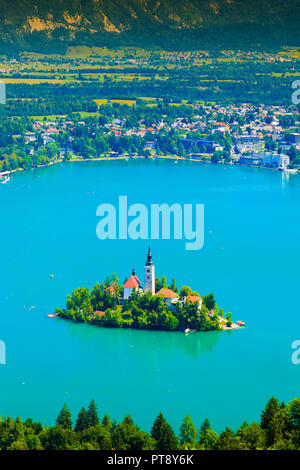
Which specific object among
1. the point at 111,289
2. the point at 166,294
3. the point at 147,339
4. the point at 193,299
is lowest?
the point at 147,339

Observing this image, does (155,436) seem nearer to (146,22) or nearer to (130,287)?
(130,287)

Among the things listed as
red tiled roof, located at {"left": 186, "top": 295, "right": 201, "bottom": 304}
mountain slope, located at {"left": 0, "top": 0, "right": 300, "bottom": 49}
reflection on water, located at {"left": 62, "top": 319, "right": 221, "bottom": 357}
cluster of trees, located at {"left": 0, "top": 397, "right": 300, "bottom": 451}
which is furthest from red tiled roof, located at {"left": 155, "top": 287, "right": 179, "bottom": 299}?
mountain slope, located at {"left": 0, "top": 0, "right": 300, "bottom": 49}

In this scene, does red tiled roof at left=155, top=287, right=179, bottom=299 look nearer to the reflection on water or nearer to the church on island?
the church on island

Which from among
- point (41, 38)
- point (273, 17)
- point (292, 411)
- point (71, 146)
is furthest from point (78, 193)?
point (273, 17)

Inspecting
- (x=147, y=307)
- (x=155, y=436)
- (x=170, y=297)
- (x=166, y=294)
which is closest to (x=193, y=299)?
(x=170, y=297)

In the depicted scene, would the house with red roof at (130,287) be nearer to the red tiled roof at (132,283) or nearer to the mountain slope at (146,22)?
the red tiled roof at (132,283)

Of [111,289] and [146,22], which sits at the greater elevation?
[146,22]
